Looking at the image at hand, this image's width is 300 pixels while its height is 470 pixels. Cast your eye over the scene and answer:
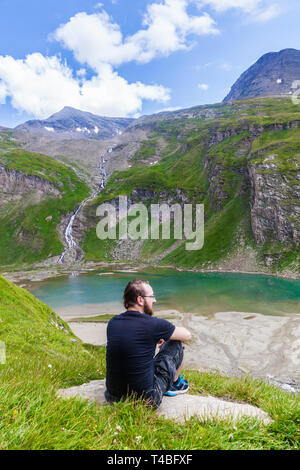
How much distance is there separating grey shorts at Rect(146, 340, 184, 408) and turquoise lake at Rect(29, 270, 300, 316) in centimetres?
4444

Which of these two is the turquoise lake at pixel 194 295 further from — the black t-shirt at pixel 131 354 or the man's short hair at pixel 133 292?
the black t-shirt at pixel 131 354

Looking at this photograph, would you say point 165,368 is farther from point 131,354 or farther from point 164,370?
point 131,354

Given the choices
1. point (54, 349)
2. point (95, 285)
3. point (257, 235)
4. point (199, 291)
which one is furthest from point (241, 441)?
point (257, 235)

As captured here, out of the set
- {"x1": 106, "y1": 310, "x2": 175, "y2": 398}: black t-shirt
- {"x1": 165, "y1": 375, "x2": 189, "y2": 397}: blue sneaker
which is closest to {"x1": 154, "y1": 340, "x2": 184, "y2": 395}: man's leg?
{"x1": 165, "y1": 375, "x2": 189, "y2": 397}: blue sneaker

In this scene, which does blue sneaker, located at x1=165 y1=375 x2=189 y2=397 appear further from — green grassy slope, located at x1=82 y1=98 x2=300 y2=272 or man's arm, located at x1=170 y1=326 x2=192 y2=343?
green grassy slope, located at x1=82 y1=98 x2=300 y2=272

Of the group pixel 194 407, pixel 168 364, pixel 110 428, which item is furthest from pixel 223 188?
pixel 110 428

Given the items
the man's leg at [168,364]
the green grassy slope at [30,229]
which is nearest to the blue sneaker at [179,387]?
the man's leg at [168,364]

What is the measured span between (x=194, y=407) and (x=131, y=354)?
5.02ft

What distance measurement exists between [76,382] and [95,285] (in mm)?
80834

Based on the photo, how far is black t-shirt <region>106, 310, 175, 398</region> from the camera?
502 centimetres

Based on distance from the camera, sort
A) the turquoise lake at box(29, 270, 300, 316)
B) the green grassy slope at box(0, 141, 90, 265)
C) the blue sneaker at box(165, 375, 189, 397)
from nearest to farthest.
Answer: the blue sneaker at box(165, 375, 189, 397), the turquoise lake at box(29, 270, 300, 316), the green grassy slope at box(0, 141, 90, 265)

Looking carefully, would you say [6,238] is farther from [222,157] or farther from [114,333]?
[114,333]

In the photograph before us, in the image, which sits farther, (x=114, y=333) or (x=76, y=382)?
(x=76, y=382)

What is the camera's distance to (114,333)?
523cm
